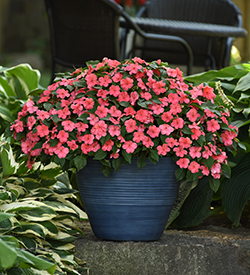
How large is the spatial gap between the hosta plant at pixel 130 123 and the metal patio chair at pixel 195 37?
61.8 inches

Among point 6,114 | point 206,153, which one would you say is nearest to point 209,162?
point 206,153

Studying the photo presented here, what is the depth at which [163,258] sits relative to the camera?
4.35 ft

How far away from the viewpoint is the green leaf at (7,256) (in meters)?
0.82

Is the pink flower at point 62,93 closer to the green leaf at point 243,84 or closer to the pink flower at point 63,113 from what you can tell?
the pink flower at point 63,113

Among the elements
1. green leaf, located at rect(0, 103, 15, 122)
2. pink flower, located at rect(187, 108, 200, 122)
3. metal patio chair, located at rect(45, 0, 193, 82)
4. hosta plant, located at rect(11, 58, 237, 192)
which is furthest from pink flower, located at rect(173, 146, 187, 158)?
metal patio chair, located at rect(45, 0, 193, 82)

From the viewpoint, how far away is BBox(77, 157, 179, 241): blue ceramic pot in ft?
4.33

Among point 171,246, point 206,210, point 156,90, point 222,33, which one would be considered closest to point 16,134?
point 156,90

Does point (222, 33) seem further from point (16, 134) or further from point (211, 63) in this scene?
point (16, 134)

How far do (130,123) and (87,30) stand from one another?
1341 millimetres

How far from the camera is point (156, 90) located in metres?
1.32

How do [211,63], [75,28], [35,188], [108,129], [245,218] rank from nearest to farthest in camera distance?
[108,129] < [35,188] < [245,218] < [75,28] < [211,63]

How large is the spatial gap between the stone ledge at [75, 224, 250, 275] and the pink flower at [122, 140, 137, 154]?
318mm

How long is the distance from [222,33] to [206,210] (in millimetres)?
1323

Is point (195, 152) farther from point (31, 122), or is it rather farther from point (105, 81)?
point (31, 122)
